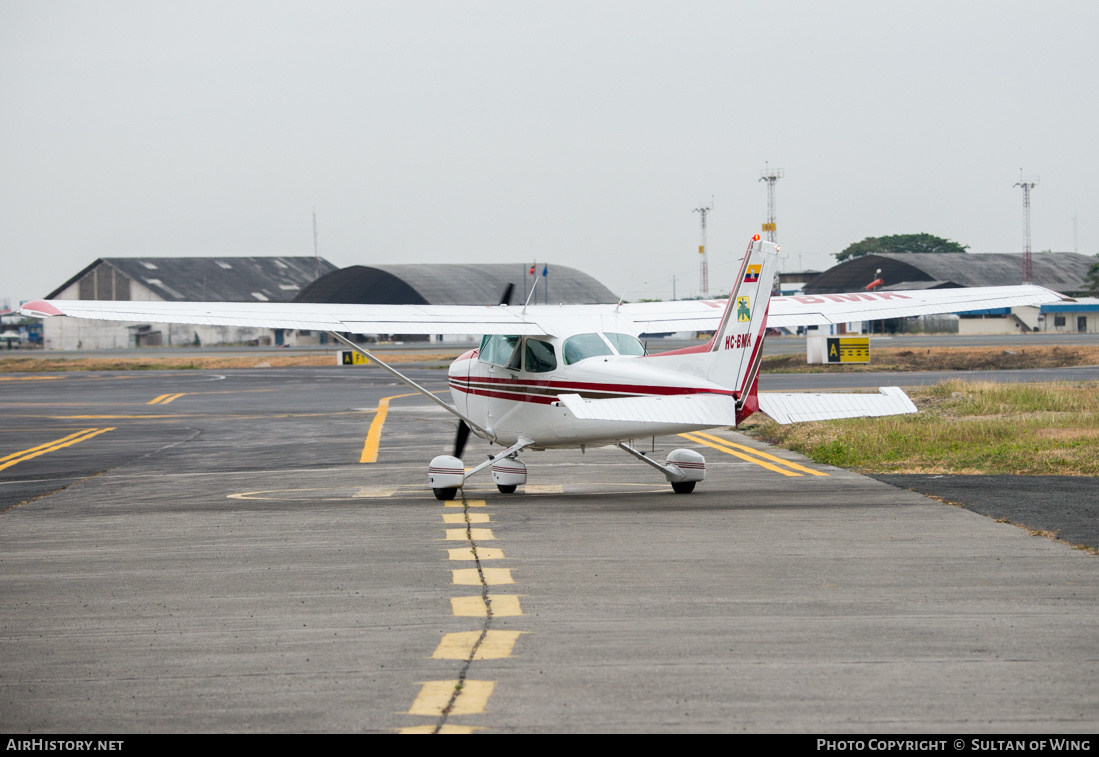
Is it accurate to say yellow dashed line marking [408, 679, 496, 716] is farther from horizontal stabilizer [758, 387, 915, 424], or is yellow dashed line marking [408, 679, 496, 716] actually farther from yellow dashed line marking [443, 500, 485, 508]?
yellow dashed line marking [443, 500, 485, 508]

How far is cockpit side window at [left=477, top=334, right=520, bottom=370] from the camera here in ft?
43.5

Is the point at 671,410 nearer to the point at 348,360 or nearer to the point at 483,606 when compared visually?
the point at 483,606

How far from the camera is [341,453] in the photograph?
1875 centimetres

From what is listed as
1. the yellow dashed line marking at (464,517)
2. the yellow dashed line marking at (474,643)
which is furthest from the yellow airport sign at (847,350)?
the yellow dashed line marking at (474,643)

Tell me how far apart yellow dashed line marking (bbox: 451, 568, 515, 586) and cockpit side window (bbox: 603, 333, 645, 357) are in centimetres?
469

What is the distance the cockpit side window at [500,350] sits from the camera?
1326cm

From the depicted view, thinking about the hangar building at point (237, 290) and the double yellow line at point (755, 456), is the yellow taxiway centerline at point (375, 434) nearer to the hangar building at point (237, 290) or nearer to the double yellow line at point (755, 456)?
the double yellow line at point (755, 456)

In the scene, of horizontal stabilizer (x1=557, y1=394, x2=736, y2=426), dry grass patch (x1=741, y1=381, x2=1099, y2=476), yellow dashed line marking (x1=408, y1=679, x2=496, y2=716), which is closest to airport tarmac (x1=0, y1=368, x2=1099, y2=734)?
yellow dashed line marking (x1=408, y1=679, x2=496, y2=716)

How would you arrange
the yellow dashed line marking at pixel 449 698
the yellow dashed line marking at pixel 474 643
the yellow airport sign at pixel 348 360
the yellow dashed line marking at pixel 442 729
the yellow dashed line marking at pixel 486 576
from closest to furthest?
the yellow dashed line marking at pixel 442 729 → the yellow dashed line marking at pixel 449 698 → the yellow dashed line marking at pixel 474 643 → the yellow dashed line marking at pixel 486 576 → the yellow airport sign at pixel 348 360

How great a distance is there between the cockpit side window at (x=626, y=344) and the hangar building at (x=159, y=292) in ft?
288

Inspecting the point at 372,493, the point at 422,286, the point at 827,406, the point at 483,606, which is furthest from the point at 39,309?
the point at 422,286

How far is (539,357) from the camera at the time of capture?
12.9 m
